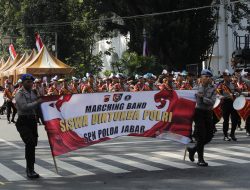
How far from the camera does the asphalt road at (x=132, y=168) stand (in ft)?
31.2

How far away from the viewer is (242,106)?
52.6 ft

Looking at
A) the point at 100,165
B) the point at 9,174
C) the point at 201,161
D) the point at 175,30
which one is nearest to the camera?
the point at 9,174

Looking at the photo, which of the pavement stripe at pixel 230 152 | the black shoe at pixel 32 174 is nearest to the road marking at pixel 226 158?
the pavement stripe at pixel 230 152

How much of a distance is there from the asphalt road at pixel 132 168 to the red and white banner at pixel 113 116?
63 centimetres

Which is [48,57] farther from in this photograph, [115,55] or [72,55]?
[115,55]

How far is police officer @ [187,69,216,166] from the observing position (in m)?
11.4

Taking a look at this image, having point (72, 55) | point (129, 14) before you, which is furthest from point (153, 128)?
point (72, 55)

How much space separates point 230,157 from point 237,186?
351 centimetres

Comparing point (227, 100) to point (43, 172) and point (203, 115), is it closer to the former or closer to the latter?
point (203, 115)

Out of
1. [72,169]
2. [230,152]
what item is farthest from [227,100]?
[72,169]

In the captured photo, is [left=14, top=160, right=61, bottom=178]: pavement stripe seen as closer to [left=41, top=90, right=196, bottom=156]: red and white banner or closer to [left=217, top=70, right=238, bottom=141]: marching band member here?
[left=41, top=90, right=196, bottom=156]: red and white banner

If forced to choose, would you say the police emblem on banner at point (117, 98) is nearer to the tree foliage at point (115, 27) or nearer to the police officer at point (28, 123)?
the police officer at point (28, 123)

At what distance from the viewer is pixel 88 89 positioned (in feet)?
78.1

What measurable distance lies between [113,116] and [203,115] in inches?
67.7
